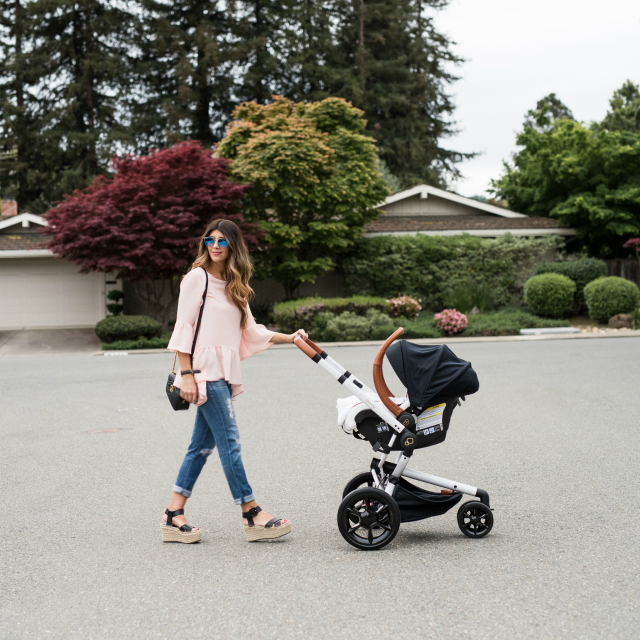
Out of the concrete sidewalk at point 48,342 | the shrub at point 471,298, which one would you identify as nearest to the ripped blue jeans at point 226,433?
Result: the concrete sidewalk at point 48,342

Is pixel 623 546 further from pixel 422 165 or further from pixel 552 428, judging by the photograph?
pixel 422 165

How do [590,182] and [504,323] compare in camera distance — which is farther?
[590,182]

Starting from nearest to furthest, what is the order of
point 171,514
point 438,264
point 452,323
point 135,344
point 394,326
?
point 171,514 → point 135,344 → point 452,323 → point 394,326 → point 438,264

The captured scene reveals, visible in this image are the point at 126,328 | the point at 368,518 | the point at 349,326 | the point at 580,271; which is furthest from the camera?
the point at 580,271

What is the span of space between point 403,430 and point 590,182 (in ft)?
81.1

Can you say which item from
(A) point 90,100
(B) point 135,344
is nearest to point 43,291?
(B) point 135,344

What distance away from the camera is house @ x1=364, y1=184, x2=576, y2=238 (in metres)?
26.1

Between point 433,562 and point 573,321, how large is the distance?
2092 centimetres

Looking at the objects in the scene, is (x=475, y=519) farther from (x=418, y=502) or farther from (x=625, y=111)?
(x=625, y=111)

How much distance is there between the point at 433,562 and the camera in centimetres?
396

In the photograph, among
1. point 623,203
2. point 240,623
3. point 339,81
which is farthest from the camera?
point 339,81

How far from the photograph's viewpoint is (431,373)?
4.23 meters

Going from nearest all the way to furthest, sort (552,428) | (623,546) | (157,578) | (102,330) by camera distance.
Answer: (157,578) < (623,546) < (552,428) < (102,330)

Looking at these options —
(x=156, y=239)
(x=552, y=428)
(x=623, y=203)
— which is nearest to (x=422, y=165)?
(x=623, y=203)
